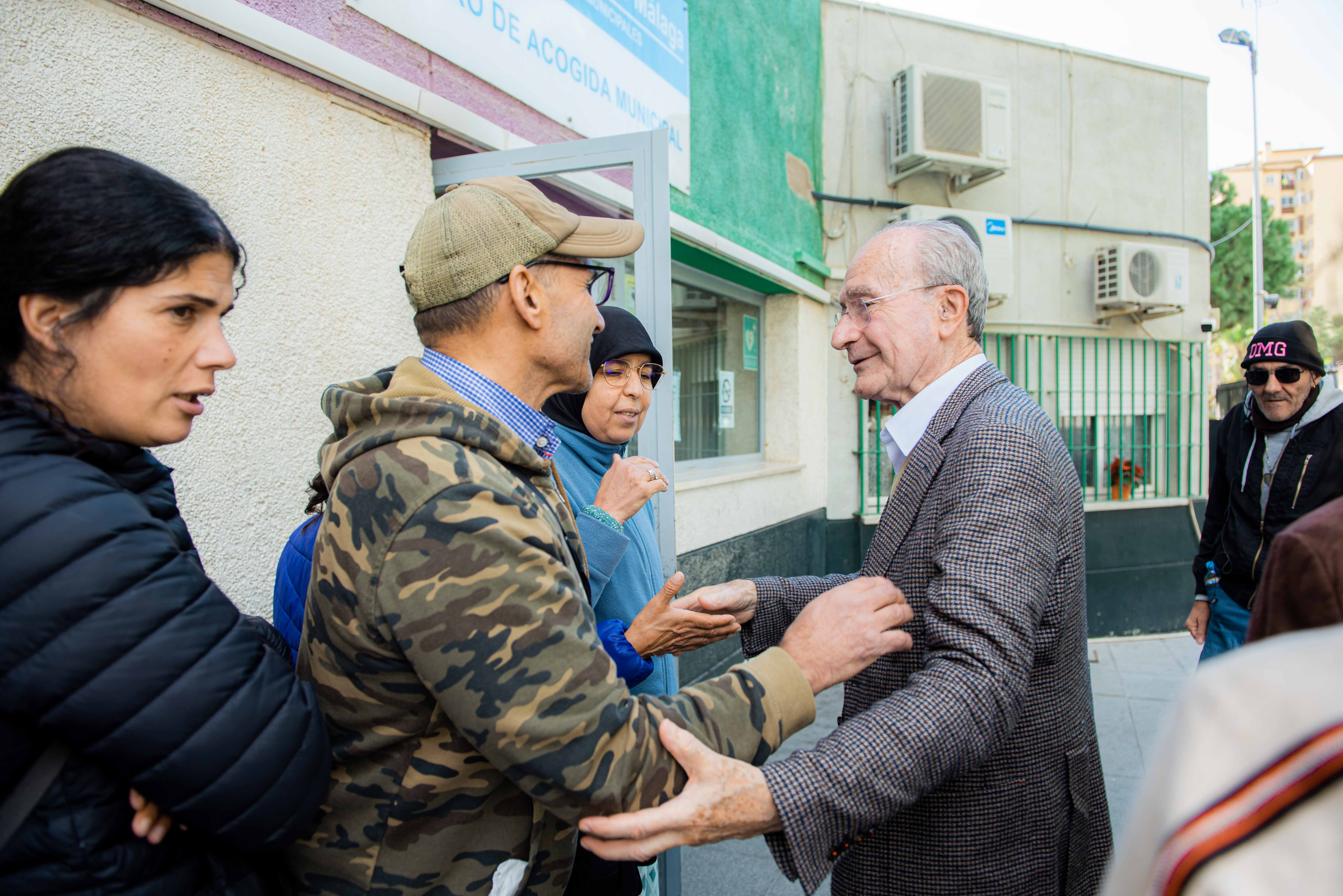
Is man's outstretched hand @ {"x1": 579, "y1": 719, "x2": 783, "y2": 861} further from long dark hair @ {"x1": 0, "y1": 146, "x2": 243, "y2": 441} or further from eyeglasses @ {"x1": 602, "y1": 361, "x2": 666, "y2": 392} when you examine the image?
eyeglasses @ {"x1": 602, "y1": 361, "x2": 666, "y2": 392}

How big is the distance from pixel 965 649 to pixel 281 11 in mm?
2510

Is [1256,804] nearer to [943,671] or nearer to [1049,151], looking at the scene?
[943,671]

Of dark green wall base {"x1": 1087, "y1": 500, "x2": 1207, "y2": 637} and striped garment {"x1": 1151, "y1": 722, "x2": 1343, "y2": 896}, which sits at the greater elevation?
striped garment {"x1": 1151, "y1": 722, "x2": 1343, "y2": 896}

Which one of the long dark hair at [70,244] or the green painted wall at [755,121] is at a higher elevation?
the green painted wall at [755,121]

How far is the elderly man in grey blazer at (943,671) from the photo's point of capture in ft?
3.66

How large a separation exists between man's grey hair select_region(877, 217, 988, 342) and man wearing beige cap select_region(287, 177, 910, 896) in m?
0.69

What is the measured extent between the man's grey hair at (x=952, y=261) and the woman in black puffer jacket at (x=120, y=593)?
1.32 metres

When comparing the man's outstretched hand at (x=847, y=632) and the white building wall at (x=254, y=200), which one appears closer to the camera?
the man's outstretched hand at (x=847, y=632)

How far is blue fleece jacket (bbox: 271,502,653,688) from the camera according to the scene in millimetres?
1508

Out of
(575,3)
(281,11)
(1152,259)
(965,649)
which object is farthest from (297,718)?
(1152,259)

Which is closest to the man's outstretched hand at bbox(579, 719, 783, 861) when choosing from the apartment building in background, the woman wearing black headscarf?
the woman wearing black headscarf

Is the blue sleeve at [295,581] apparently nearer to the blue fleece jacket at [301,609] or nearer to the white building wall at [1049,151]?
the blue fleece jacket at [301,609]

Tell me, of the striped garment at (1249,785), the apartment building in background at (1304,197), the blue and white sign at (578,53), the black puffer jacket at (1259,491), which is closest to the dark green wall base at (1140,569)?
the black puffer jacket at (1259,491)

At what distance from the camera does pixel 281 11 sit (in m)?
2.25
